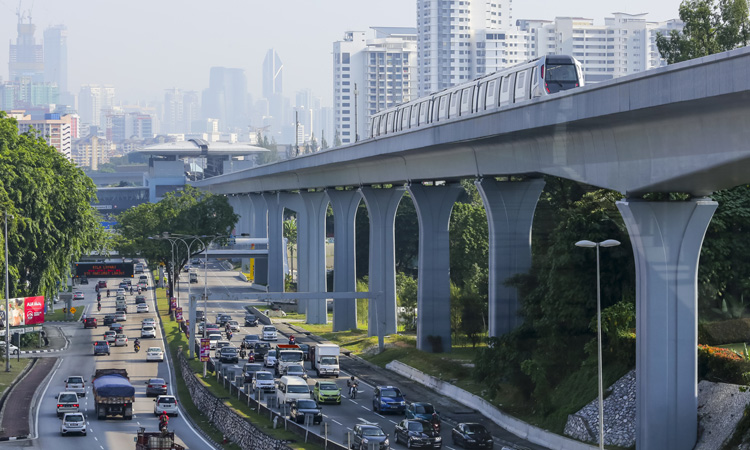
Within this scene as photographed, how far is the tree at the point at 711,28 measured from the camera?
8106 centimetres

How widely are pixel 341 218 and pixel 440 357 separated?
3153cm

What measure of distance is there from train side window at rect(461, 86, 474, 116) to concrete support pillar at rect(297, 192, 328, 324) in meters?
45.1

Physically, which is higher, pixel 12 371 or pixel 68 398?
pixel 68 398

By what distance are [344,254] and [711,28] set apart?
123 feet

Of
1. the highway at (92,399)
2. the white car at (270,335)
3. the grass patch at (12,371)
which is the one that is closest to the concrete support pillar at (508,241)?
the highway at (92,399)

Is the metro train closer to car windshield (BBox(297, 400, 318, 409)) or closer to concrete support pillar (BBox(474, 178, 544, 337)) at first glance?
concrete support pillar (BBox(474, 178, 544, 337))

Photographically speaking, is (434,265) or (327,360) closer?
(327,360)


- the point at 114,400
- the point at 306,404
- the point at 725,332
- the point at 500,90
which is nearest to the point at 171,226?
the point at 114,400

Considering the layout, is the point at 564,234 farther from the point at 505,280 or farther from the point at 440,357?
the point at 440,357

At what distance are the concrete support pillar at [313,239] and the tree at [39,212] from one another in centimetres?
2153

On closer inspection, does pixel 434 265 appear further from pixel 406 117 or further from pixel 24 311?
pixel 24 311

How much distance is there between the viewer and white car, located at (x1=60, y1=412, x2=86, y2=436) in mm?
55000

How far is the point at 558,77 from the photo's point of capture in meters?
56.2

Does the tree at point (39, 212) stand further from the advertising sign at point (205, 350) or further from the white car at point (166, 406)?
the white car at point (166, 406)
